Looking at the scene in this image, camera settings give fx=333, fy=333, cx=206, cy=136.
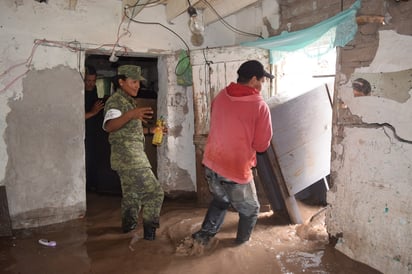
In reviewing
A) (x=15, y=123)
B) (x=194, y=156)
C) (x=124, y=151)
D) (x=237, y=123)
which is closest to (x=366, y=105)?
(x=237, y=123)

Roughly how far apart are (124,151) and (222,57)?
204 centimetres

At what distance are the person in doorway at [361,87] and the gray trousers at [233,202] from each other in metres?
1.31

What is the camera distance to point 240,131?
10.2 ft

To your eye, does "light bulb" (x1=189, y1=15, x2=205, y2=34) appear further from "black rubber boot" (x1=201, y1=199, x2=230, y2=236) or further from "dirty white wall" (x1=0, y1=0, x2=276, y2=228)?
"black rubber boot" (x1=201, y1=199, x2=230, y2=236)

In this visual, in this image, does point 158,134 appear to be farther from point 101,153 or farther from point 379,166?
point 379,166

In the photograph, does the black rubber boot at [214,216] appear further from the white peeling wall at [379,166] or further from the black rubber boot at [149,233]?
the white peeling wall at [379,166]

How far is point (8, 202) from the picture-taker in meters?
3.91

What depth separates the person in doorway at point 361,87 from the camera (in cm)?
300

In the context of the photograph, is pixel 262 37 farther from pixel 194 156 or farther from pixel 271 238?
pixel 271 238

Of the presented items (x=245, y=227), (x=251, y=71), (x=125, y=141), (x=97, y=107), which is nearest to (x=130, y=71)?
(x=125, y=141)

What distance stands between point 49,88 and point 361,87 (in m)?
3.50

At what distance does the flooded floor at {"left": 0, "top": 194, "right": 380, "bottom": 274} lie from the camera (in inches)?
119

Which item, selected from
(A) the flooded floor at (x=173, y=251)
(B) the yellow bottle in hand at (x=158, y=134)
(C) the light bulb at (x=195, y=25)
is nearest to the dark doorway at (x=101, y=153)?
(A) the flooded floor at (x=173, y=251)

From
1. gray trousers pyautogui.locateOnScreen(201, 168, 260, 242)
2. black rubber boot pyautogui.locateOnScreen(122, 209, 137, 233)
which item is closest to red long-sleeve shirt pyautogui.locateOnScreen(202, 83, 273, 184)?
gray trousers pyautogui.locateOnScreen(201, 168, 260, 242)
